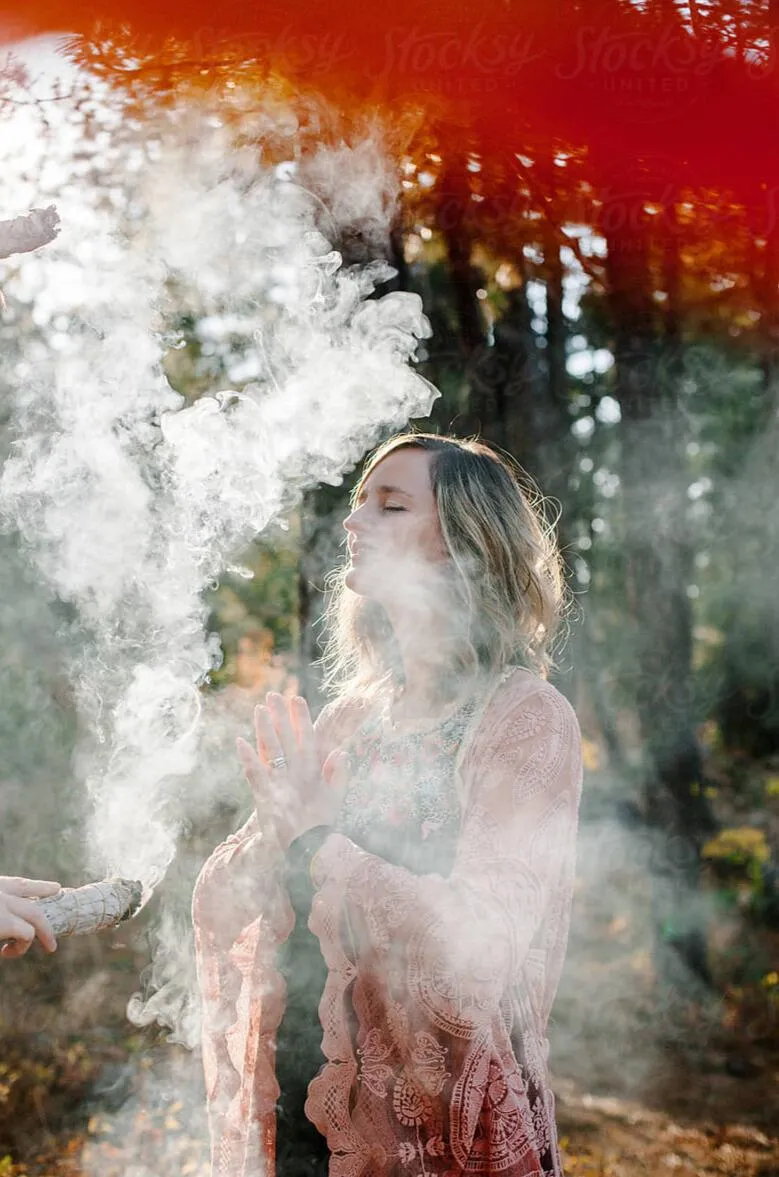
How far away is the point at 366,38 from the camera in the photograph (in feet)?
10.9

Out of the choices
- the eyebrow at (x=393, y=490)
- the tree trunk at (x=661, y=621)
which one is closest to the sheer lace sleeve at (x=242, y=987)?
the eyebrow at (x=393, y=490)

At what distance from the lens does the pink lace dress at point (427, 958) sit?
150cm

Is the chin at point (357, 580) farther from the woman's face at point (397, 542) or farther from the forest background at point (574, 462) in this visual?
the forest background at point (574, 462)

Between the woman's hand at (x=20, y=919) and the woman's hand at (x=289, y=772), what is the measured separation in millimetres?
409

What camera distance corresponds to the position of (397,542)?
195cm

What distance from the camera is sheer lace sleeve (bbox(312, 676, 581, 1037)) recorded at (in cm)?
148

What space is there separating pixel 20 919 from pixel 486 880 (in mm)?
793

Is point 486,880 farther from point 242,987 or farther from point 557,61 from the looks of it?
point 557,61

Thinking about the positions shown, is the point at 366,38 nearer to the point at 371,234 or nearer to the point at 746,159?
the point at 371,234

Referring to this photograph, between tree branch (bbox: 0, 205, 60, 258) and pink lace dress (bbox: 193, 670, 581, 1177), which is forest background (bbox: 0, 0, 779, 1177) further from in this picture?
tree branch (bbox: 0, 205, 60, 258)

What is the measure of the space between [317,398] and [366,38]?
1515 mm

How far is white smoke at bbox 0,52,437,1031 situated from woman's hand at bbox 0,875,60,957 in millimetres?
696

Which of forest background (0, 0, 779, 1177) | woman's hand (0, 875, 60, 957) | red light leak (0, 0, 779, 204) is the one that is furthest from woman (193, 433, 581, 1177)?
red light leak (0, 0, 779, 204)

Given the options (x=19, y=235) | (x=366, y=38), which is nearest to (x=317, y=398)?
(x=19, y=235)
